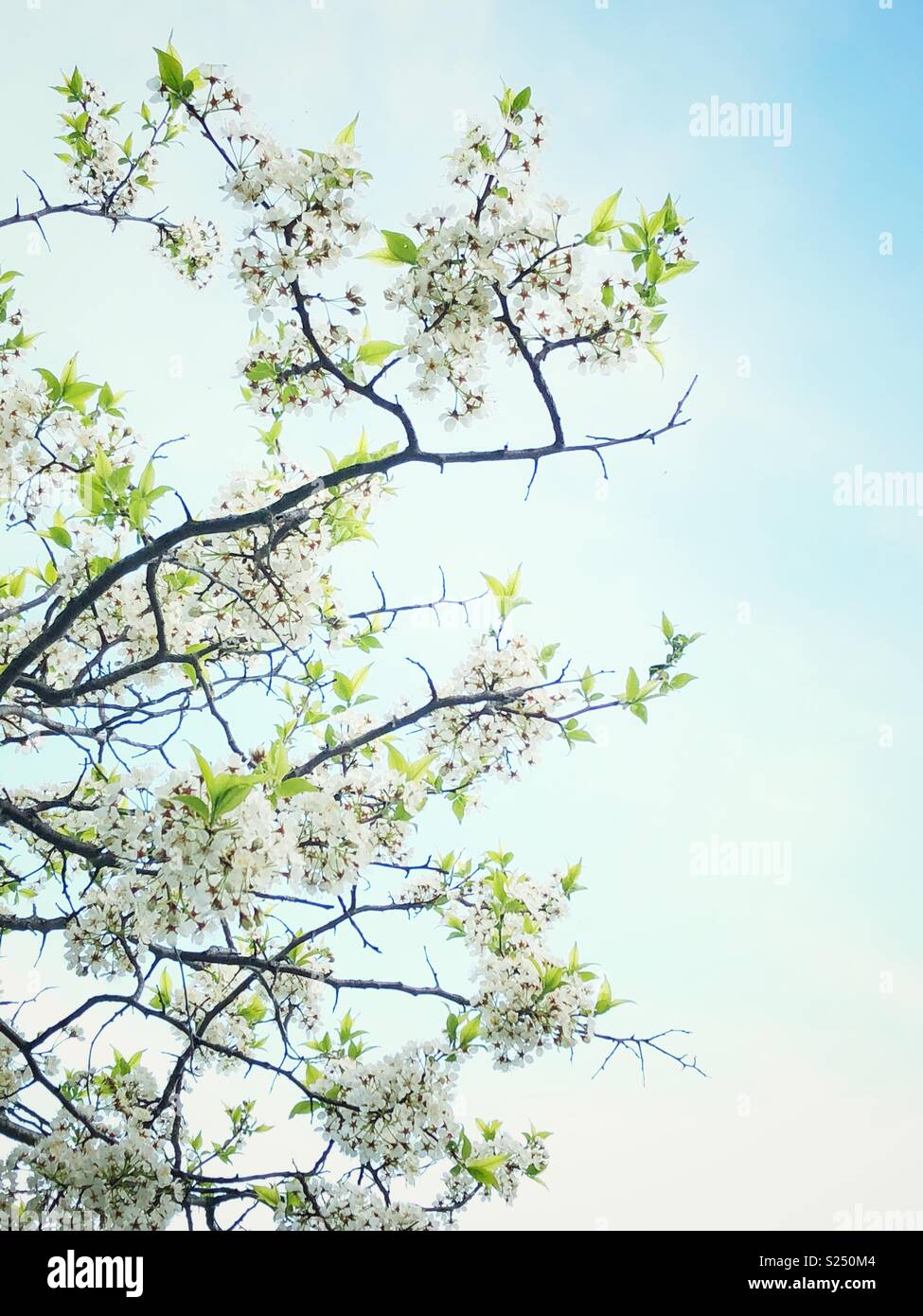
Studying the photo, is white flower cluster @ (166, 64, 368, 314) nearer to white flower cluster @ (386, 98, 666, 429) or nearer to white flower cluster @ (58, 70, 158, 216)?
white flower cluster @ (386, 98, 666, 429)

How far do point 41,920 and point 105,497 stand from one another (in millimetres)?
1767

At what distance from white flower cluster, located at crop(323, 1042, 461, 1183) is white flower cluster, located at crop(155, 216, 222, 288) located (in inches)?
190

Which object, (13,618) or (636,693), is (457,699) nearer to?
(636,693)

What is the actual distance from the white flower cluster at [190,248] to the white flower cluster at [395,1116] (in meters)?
4.84

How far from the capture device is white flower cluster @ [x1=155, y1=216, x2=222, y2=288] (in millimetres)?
5559

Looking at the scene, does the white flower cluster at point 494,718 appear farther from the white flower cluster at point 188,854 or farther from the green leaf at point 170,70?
the green leaf at point 170,70

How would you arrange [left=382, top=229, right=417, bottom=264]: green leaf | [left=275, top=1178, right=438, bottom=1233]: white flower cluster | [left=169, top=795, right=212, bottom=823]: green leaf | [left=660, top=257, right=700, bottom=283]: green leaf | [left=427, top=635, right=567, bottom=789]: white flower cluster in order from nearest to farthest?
[left=169, top=795, right=212, bottom=823]: green leaf, [left=382, top=229, right=417, bottom=264]: green leaf, [left=660, top=257, right=700, bottom=283]: green leaf, [left=275, top=1178, right=438, bottom=1233]: white flower cluster, [left=427, top=635, right=567, bottom=789]: white flower cluster

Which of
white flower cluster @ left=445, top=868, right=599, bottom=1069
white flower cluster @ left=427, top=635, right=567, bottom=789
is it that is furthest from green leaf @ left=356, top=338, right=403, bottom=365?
white flower cluster @ left=445, top=868, right=599, bottom=1069

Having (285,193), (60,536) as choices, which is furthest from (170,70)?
(60,536)

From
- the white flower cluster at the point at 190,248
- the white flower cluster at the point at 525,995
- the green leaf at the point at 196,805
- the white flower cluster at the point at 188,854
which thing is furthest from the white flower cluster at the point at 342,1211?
the white flower cluster at the point at 190,248

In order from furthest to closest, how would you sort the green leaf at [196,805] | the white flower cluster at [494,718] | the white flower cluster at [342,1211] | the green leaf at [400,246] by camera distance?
1. the white flower cluster at [494,718]
2. the white flower cluster at [342,1211]
3. the green leaf at [400,246]
4. the green leaf at [196,805]

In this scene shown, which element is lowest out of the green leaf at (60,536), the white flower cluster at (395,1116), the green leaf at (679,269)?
the white flower cluster at (395,1116)

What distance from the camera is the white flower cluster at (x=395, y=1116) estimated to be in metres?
3.15
